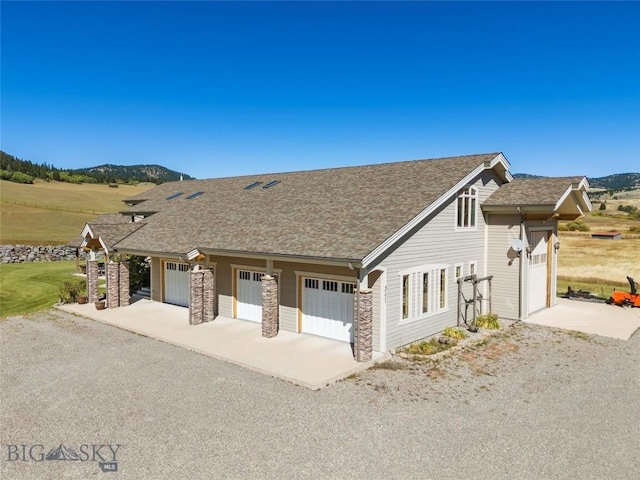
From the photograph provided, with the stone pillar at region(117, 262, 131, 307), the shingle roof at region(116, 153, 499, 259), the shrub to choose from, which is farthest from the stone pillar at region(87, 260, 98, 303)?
the shrub

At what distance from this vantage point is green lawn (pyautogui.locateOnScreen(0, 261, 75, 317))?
63.5ft

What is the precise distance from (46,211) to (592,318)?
214 feet

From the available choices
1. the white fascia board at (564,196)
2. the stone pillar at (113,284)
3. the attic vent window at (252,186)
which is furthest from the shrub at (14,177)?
the white fascia board at (564,196)

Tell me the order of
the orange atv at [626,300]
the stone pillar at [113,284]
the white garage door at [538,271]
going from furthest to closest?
the orange atv at [626,300] < the stone pillar at [113,284] < the white garage door at [538,271]

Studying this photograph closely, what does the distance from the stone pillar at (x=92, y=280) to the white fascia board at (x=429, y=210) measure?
14.2m

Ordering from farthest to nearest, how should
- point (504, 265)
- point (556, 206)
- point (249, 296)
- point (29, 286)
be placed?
1. point (29, 286)
2. point (504, 265)
3. point (249, 296)
4. point (556, 206)

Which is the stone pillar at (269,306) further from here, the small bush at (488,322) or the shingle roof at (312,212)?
the small bush at (488,322)

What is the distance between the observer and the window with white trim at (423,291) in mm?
13219

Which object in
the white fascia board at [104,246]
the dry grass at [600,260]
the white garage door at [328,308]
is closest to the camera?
the white garage door at [328,308]

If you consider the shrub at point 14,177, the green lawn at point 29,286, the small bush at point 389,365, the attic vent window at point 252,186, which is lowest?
the small bush at point 389,365

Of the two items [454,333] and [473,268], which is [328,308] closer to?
[454,333]

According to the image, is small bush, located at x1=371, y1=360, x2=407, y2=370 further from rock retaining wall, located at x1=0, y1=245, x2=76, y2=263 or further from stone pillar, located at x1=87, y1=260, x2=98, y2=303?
rock retaining wall, located at x1=0, y1=245, x2=76, y2=263

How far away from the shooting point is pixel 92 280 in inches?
769

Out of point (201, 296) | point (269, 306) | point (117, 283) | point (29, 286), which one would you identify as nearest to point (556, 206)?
point (269, 306)
